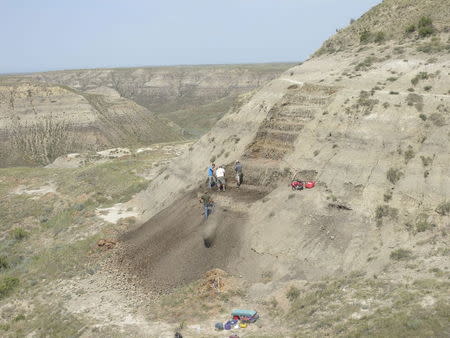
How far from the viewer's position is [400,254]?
50.4ft

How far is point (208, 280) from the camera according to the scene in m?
17.7

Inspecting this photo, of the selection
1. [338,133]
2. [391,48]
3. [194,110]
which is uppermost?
[391,48]

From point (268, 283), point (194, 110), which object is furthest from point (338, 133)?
point (194, 110)

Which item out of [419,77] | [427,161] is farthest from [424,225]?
[419,77]

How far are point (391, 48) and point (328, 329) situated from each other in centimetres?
2073

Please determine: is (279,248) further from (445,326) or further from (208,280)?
(445,326)

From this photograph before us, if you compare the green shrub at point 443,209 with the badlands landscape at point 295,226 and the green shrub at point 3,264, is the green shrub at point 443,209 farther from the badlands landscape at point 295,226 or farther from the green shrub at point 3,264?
the green shrub at point 3,264

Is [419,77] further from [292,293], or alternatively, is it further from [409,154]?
[292,293]

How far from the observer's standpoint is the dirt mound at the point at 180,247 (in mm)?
19156

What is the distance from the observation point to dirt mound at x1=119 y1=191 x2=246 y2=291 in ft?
62.8

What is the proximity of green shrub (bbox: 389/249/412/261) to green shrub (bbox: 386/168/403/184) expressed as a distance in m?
3.53

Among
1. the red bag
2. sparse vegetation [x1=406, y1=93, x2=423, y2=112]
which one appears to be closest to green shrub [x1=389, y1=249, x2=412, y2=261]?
the red bag

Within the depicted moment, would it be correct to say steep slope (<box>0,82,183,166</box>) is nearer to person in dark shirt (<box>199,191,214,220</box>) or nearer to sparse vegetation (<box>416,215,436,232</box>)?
person in dark shirt (<box>199,191,214,220</box>)

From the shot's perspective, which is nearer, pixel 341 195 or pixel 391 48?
pixel 341 195
